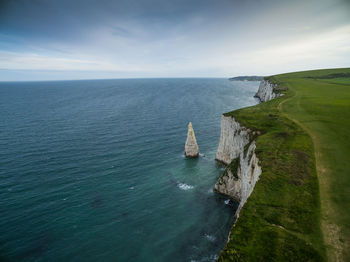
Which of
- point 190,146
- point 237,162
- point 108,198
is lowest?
point 108,198

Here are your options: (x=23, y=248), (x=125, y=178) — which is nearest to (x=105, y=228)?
(x=23, y=248)

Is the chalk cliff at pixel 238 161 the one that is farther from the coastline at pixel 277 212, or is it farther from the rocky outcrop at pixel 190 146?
the rocky outcrop at pixel 190 146

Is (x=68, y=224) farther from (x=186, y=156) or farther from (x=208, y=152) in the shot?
(x=208, y=152)

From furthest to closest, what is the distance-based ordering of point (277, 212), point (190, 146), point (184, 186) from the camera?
1. point (190, 146)
2. point (184, 186)
3. point (277, 212)

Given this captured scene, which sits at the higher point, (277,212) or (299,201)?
(299,201)

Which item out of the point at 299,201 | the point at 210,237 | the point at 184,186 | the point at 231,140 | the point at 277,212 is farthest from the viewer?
the point at 231,140

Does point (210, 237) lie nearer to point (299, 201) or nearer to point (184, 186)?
point (184, 186)

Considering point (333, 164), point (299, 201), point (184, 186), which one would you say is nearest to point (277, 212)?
point (299, 201)
